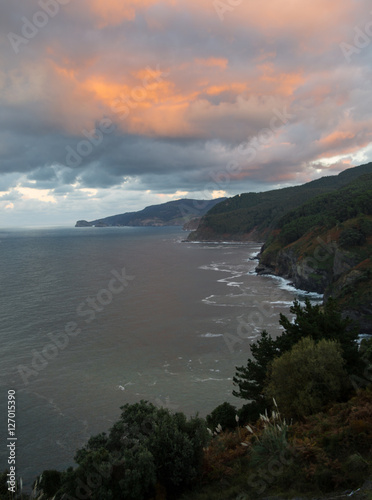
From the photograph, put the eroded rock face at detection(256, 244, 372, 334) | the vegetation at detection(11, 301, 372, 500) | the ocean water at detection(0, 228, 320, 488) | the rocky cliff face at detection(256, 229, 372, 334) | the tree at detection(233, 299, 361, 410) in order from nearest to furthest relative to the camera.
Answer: the vegetation at detection(11, 301, 372, 500), the tree at detection(233, 299, 361, 410), the ocean water at detection(0, 228, 320, 488), the eroded rock face at detection(256, 244, 372, 334), the rocky cliff face at detection(256, 229, 372, 334)

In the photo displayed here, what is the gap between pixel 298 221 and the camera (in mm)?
125938

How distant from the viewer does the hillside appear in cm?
5738

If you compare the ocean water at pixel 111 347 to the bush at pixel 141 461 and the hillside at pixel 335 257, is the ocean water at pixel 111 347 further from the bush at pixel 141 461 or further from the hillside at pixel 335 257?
the bush at pixel 141 461

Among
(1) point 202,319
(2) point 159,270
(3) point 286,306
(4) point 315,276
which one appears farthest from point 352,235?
(2) point 159,270

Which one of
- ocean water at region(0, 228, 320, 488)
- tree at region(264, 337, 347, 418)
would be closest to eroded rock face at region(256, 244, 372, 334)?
ocean water at region(0, 228, 320, 488)

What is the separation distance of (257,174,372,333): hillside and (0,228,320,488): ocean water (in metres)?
7.67

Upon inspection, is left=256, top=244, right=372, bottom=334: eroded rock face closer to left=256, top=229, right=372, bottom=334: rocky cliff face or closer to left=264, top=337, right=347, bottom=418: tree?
left=256, top=229, right=372, bottom=334: rocky cliff face

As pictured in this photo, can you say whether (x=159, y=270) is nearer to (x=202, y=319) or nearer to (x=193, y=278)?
(x=193, y=278)

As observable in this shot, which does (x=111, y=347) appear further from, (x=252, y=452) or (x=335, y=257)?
(x=335, y=257)

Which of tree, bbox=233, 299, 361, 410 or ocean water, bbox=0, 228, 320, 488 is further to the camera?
ocean water, bbox=0, 228, 320, 488

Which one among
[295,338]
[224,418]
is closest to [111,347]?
[224,418]

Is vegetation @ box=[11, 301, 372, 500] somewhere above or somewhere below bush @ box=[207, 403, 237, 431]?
above

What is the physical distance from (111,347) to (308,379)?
32.2 meters

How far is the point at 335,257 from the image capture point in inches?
3022
